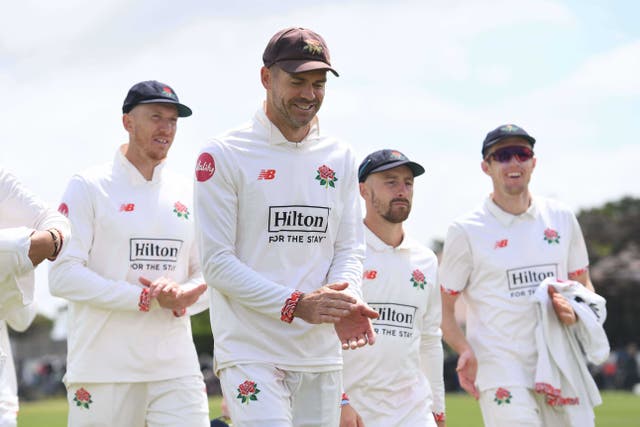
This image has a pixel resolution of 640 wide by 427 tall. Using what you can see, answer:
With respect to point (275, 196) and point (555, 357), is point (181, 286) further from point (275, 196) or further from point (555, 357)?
point (555, 357)

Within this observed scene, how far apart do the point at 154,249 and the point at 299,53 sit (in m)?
2.37

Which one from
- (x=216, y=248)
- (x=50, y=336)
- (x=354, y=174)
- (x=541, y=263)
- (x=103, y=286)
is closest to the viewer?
(x=216, y=248)

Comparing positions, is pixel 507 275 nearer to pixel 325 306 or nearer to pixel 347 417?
pixel 347 417

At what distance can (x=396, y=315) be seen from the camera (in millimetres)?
7570

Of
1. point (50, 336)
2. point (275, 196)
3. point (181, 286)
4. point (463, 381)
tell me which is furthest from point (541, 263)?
point (50, 336)

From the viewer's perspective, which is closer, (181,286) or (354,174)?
(354,174)

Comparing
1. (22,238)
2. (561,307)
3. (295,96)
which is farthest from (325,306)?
(561,307)

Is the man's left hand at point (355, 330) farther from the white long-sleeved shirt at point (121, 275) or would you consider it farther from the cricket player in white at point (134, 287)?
the white long-sleeved shirt at point (121, 275)

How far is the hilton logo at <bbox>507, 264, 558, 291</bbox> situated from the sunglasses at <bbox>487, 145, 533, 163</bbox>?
81cm

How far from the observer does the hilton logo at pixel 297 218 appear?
5652 mm

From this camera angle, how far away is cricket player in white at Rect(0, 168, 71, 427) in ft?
17.8

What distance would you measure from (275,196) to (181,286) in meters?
1.86

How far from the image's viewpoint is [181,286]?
7.32 meters

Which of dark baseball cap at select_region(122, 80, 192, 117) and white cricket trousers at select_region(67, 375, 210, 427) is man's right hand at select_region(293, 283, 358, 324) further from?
dark baseball cap at select_region(122, 80, 192, 117)
